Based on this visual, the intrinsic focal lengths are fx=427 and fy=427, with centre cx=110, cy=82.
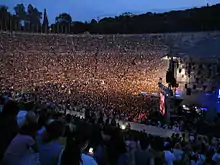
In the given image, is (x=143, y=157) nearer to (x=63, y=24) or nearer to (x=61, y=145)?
(x=61, y=145)

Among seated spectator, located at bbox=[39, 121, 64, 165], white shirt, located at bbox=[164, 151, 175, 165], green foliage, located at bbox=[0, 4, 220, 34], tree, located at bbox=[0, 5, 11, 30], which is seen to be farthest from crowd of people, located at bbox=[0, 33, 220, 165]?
tree, located at bbox=[0, 5, 11, 30]

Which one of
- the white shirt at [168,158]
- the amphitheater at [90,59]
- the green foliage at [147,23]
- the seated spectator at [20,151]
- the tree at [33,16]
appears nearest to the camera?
the seated spectator at [20,151]

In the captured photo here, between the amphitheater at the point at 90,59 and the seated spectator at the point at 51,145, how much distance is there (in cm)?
3102

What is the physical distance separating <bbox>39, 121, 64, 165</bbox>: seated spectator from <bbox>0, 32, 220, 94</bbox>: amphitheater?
31021 mm

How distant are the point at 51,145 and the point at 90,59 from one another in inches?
1516

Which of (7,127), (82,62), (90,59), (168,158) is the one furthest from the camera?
(90,59)

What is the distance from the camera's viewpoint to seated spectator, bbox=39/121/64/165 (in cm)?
402

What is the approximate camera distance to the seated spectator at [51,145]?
4.02 m

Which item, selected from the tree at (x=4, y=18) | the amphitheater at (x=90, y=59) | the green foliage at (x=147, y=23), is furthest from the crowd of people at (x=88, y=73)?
the tree at (x=4, y=18)

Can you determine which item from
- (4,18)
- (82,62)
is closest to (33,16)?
(4,18)

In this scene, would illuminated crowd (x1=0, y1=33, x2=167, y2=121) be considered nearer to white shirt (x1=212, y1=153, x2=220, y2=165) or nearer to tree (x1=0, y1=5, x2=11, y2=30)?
tree (x1=0, y1=5, x2=11, y2=30)

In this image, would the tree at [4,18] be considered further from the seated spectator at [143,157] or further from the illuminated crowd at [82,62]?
the seated spectator at [143,157]

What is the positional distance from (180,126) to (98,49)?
2584cm

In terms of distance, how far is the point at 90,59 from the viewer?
4244 cm
